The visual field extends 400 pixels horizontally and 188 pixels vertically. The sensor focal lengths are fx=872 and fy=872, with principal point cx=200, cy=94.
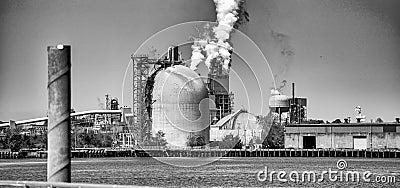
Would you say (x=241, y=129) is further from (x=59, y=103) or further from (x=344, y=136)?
(x=59, y=103)

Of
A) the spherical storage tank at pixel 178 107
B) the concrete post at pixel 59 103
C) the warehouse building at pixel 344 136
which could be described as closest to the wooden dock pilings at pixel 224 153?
the warehouse building at pixel 344 136

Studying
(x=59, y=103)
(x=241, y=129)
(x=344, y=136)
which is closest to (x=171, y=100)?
(x=241, y=129)

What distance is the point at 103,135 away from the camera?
183 m

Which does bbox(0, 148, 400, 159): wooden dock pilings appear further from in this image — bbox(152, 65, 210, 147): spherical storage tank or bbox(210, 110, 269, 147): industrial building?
bbox(210, 110, 269, 147): industrial building

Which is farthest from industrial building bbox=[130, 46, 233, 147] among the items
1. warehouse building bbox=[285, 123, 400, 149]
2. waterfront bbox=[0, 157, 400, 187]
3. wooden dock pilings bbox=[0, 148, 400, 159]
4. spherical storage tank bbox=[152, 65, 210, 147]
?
waterfront bbox=[0, 157, 400, 187]

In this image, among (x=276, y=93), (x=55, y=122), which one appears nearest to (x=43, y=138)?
(x=276, y=93)

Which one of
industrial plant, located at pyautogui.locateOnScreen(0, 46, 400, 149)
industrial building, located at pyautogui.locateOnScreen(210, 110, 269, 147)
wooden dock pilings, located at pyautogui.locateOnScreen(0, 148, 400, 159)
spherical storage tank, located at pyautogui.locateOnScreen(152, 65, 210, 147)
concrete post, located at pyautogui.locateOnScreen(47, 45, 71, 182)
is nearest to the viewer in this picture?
concrete post, located at pyautogui.locateOnScreen(47, 45, 71, 182)

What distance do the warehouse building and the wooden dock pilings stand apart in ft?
4.61

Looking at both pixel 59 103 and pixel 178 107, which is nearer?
pixel 59 103

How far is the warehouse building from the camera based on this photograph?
124688mm

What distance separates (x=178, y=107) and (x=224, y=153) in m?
11.5

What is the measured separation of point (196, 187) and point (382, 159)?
2962 inches

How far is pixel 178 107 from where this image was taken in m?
146

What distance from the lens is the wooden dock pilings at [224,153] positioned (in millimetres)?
127000
